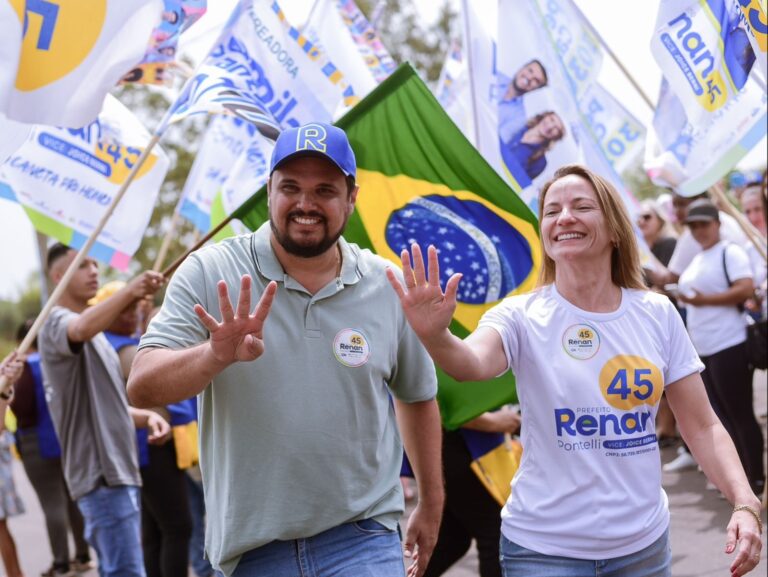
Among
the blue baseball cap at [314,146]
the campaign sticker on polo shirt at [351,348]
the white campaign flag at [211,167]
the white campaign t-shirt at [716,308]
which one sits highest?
the white campaign flag at [211,167]

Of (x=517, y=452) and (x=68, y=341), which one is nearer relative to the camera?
(x=517, y=452)

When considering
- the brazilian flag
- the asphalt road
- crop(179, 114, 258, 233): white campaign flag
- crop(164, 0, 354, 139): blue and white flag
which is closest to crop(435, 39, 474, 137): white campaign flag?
crop(179, 114, 258, 233): white campaign flag

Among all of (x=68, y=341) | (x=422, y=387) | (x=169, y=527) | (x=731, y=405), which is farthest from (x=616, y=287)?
(x=731, y=405)

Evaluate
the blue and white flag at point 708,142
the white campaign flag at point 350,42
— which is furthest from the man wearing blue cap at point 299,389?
the white campaign flag at point 350,42

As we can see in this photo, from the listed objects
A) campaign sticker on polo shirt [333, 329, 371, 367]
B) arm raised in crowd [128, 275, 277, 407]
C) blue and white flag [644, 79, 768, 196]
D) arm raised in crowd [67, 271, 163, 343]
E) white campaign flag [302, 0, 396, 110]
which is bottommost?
blue and white flag [644, 79, 768, 196]

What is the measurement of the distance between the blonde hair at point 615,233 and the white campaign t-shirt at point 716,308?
4073 millimetres

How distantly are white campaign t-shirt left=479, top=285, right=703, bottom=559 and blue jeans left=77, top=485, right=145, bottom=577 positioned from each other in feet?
8.30

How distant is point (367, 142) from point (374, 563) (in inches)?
80.9

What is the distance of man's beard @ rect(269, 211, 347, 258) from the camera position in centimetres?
303

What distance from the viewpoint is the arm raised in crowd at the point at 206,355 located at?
2.51m

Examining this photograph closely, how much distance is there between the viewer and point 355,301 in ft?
10.2

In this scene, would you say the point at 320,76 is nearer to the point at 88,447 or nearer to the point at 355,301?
the point at 88,447

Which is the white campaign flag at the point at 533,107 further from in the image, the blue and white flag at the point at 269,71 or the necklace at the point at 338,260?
the necklace at the point at 338,260

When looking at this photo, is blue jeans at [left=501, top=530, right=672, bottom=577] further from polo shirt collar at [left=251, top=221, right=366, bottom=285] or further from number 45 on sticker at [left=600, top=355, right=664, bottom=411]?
polo shirt collar at [left=251, top=221, right=366, bottom=285]
